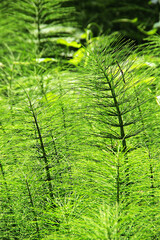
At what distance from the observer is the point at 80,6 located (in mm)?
2334

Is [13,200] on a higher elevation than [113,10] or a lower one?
lower

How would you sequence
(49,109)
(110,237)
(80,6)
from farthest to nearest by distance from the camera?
1. (80,6)
2. (49,109)
3. (110,237)

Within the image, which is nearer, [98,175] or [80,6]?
[98,175]

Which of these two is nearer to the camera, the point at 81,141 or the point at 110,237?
the point at 110,237

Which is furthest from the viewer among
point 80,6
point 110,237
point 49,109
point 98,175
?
point 80,6

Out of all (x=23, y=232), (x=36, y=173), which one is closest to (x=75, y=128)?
(x=36, y=173)

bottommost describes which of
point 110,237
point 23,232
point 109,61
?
point 23,232

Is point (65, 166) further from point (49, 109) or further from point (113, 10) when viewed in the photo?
point (113, 10)

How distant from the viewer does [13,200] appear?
0.60m

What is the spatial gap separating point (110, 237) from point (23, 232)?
0.32m

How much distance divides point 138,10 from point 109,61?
2.16 meters

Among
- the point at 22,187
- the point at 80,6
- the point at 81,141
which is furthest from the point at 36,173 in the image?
the point at 80,6

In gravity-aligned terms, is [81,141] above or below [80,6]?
below

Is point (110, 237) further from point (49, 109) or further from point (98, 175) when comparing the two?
point (49, 109)
